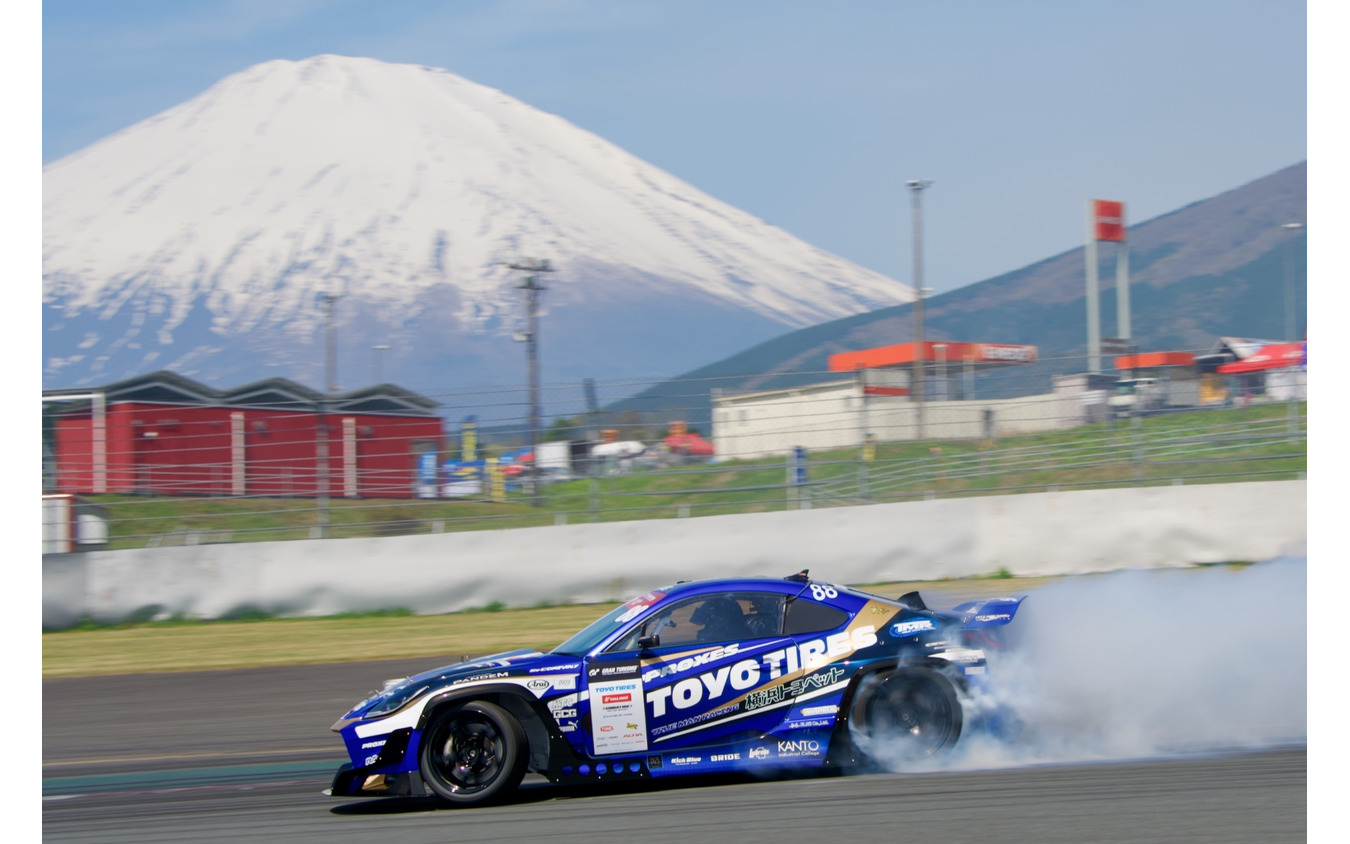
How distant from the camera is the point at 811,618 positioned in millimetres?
6855

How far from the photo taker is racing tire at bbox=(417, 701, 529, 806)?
6.31 meters

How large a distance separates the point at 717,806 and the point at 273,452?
45.0 feet

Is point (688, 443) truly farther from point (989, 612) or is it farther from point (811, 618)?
point (811, 618)

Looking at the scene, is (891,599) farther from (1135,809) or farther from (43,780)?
(43,780)

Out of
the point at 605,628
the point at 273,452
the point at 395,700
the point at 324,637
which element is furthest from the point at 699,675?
the point at 273,452

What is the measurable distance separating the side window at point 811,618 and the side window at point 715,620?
6 centimetres

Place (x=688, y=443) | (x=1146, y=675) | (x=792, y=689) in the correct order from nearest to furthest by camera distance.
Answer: (x=792, y=689), (x=1146, y=675), (x=688, y=443)

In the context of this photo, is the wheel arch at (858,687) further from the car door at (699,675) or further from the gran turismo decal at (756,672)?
the car door at (699,675)

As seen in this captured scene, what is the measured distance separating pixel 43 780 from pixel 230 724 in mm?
1882

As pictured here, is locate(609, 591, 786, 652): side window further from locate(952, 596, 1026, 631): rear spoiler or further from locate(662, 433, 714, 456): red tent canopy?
locate(662, 433, 714, 456): red tent canopy

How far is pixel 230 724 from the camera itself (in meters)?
10.0
